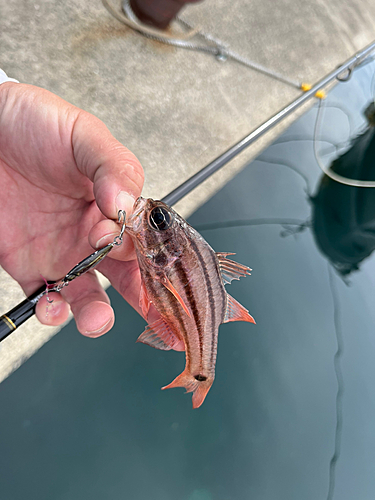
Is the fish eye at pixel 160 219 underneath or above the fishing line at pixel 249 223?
above

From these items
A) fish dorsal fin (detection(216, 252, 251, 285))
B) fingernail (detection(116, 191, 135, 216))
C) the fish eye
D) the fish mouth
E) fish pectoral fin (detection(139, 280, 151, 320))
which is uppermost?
fingernail (detection(116, 191, 135, 216))

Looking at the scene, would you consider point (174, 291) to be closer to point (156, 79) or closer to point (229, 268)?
point (229, 268)

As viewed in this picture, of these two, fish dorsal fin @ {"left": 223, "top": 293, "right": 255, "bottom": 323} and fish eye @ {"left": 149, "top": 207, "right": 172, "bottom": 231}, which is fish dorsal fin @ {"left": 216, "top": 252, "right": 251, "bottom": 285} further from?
fish eye @ {"left": 149, "top": 207, "right": 172, "bottom": 231}

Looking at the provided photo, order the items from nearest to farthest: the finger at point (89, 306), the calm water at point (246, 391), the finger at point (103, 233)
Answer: the finger at point (103, 233), the finger at point (89, 306), the calm water at point (246, 391)

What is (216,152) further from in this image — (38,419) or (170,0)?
(38,419)

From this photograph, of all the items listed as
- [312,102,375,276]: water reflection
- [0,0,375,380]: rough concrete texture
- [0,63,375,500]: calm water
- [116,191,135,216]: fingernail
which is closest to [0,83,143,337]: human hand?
[116,191,135,216]: fingernail

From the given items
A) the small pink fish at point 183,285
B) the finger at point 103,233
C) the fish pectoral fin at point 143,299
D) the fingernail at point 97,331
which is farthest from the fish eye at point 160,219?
the fingernail at point 97,331

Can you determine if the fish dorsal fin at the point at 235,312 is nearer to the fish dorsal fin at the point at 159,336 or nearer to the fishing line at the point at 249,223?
the fish dorsal fin at the point at 159,336
